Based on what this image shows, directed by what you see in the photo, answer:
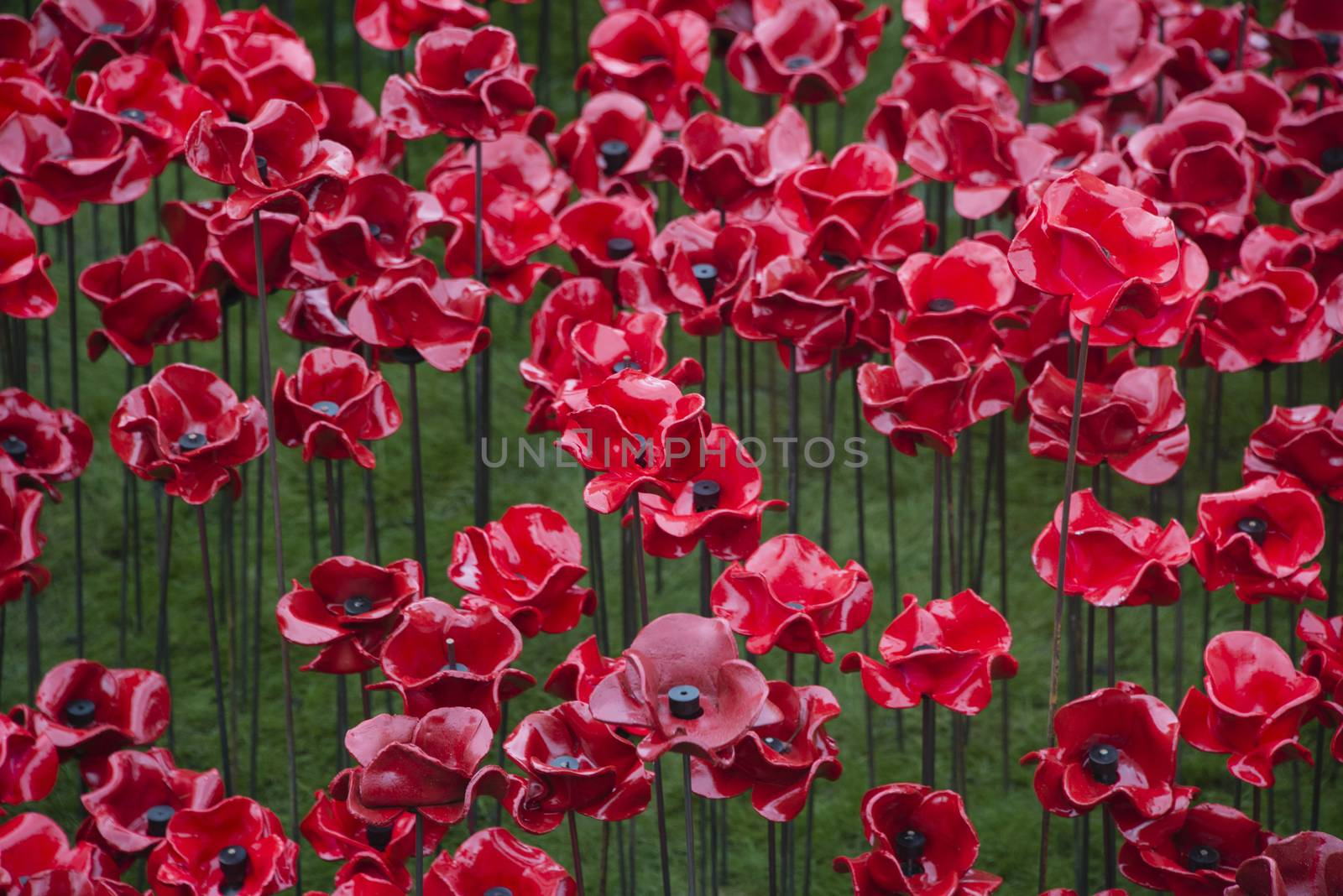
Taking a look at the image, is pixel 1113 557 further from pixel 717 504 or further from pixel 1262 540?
pixel 717 504

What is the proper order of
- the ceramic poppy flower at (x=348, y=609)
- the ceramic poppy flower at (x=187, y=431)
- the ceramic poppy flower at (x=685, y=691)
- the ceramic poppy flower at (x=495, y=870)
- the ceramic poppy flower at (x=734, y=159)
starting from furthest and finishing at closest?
the ceramic poppy flower at (x=734, y=159)
the ceramic poppy flower at (x=187, y=431)
the ceramic poppy flower at (x=348, y=609)
the ceramic poppy flower at (x=495, y=870)
the ceramic poppy flower at (x=685, y=691)

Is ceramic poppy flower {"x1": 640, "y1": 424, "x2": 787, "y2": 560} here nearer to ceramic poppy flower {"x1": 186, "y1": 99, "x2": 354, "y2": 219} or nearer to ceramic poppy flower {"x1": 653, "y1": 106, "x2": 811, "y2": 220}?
ceramic poppy flower {"x1": 186, "y1": 99, "x2": 354, "y2": 219}

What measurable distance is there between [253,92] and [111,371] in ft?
2.51

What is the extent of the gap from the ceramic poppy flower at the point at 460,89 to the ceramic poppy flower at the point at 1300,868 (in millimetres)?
848

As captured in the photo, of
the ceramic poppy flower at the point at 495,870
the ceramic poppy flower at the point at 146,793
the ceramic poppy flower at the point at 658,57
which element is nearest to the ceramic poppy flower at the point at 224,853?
the ceramic poppy flower at the point at 146,793

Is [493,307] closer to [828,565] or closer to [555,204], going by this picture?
[555,204]

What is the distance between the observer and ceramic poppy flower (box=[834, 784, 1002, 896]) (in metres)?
1.03

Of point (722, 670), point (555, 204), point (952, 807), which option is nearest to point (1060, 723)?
point (952, 807)

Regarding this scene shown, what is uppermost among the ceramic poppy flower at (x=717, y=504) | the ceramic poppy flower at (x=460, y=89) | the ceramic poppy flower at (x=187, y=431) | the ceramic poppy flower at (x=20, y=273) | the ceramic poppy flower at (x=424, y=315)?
the ceramic poppy flower at (x=460, y=89)

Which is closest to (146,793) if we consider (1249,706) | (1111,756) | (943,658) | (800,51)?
(943,658)

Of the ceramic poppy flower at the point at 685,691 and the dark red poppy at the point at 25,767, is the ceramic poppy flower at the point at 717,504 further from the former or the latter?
the dark red poppy at the point at 25,767

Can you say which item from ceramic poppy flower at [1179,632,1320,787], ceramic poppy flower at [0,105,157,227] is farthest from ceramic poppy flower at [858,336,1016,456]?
ceramic poppy flower at [0,105,157,227]

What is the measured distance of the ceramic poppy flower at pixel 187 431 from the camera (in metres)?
1.20

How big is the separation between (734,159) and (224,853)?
755 millimetres
